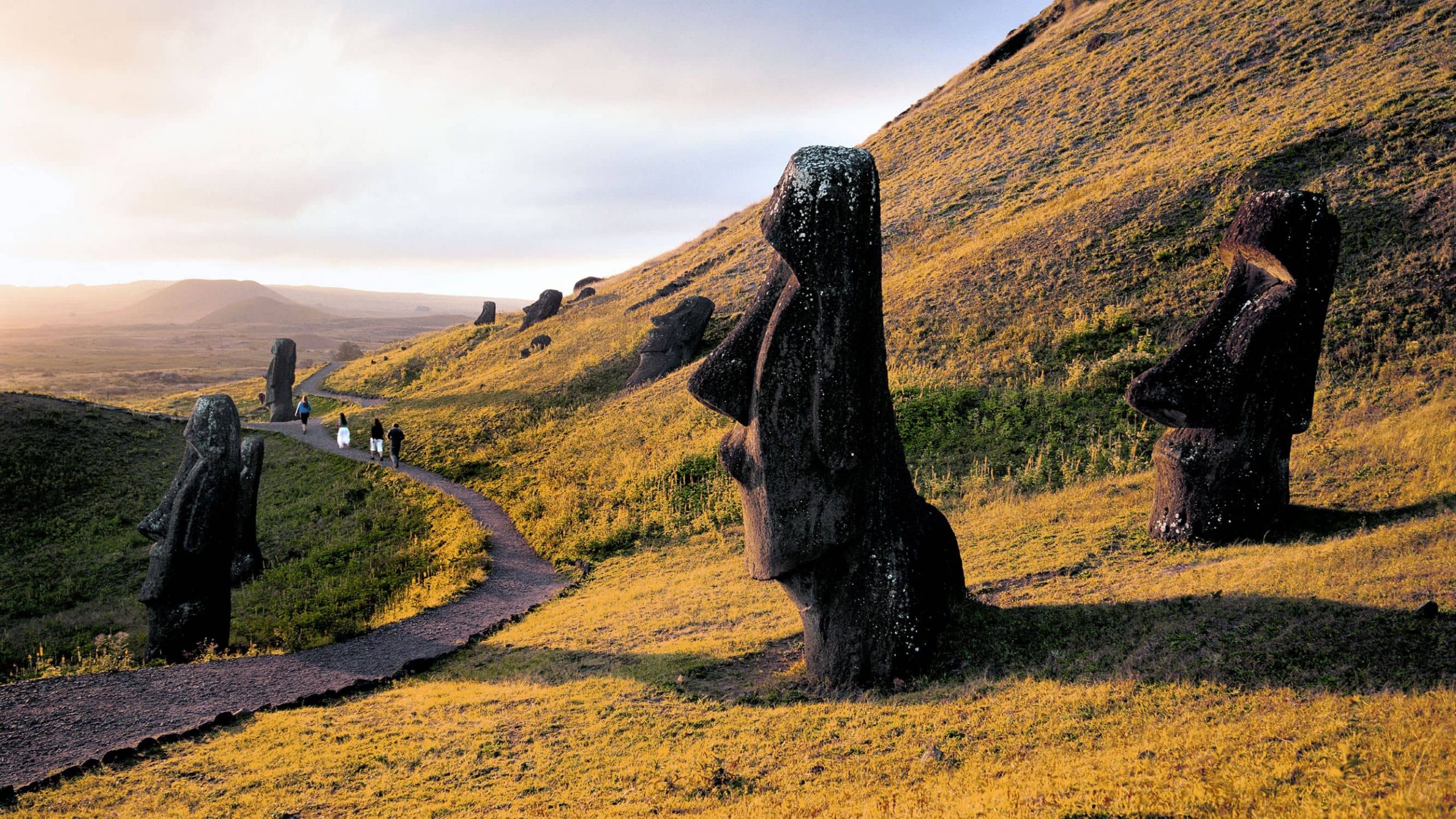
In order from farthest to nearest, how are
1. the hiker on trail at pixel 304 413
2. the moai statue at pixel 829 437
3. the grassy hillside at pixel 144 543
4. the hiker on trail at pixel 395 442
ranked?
the hiker on trail at pixel 304 413 → the hiker on trail at pixel 395 442 → the grassy hillside at pixel 144 543 → the moai statue at pixel 829 437

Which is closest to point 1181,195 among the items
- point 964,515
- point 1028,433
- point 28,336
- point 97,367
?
point 1028,433

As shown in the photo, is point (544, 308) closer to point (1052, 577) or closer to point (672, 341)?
point (672, 341)

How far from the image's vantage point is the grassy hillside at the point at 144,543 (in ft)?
50.8

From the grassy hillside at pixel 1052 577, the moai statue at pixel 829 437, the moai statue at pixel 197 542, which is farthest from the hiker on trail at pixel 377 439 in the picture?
the moai statue at pixel 829 437

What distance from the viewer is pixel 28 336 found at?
167000 millimetres

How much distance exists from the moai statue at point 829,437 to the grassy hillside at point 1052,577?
722 millimetres

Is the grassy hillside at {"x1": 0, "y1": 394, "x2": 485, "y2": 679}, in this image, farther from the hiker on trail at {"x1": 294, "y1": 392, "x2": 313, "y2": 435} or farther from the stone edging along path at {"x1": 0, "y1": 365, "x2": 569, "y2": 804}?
the hiker on trail at {"x1": 294, "y1": 392, "x2": 313, "y2": 435}

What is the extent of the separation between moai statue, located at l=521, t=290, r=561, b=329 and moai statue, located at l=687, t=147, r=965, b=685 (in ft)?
175

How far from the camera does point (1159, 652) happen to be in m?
7.18

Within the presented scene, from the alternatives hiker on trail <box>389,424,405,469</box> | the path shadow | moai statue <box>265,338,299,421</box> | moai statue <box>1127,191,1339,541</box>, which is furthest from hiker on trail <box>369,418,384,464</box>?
the path shadow

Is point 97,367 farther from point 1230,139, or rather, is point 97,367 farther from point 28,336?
point 1230,139

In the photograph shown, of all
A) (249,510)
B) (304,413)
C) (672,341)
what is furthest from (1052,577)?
(304,413)

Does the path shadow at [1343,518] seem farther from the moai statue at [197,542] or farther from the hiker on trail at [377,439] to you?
the hiker on trail at [377,439]

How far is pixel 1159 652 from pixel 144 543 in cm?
2572
